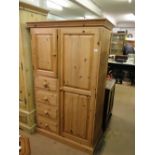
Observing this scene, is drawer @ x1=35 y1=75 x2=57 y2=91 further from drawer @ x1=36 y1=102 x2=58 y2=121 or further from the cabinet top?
the cabinet top

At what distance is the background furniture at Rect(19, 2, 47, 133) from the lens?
7.22 ft

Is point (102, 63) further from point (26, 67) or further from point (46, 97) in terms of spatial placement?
point (26, 67)

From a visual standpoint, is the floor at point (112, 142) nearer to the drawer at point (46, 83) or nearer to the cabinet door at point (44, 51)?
the drawer at point (46, 83)

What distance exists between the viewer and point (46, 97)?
7.56 ft

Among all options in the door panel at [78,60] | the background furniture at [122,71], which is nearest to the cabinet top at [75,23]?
the door panel at [78,60]

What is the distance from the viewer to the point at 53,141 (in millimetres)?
2363

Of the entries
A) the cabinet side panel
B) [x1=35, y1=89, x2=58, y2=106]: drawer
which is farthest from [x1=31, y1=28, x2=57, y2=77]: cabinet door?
the cabinet side panel

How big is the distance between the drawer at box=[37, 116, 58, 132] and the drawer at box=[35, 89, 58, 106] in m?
0.31

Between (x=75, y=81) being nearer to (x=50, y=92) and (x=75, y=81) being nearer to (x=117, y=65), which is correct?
(x=50, y=92)

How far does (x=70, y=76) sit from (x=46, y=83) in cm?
44
